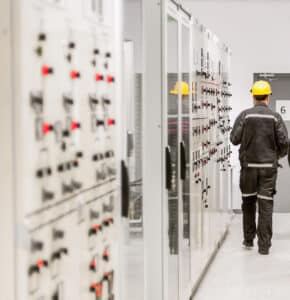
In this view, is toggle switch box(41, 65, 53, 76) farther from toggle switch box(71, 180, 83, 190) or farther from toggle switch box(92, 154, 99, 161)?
toggle switch box(92, 154, 99, 161)

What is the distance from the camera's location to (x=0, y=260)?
2064 millimetres

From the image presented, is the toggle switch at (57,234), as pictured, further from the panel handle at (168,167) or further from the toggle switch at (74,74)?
the panel handle at (168,167)

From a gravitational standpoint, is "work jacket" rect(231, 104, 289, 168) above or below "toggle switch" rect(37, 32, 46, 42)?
below

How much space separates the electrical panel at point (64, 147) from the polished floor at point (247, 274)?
2.76m

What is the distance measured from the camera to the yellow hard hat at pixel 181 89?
4.41 meters

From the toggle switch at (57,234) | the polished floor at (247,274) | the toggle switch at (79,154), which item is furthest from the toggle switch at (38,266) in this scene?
the polished floor at (247,274)

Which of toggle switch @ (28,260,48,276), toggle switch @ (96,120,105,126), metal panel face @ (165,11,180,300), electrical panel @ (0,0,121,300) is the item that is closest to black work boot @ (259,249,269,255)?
metal panel face @ (165,11,180,300)

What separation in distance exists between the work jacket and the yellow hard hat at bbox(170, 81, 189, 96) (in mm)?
2105

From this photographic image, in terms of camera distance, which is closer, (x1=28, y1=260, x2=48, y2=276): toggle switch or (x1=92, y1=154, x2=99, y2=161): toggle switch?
(x1=28, y1=260, x2=48, y2=276): toggle switch

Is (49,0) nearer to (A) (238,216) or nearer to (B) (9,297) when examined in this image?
(B) (9,297)

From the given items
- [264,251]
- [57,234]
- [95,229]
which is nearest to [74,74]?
[57,234]

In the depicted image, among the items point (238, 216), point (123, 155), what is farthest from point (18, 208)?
point (238, 216)

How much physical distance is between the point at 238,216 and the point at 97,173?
7303 millimetres

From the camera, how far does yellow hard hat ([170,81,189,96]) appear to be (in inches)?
174
